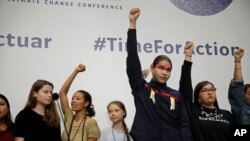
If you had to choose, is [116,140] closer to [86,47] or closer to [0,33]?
[86,47]

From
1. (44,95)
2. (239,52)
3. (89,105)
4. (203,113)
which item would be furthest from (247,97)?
(44,95)

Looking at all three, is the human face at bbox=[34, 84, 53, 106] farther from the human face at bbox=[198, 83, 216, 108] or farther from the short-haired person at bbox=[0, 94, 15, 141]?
the human face at bbox=[198, 83, 216, 108]

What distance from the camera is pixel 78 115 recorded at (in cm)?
291

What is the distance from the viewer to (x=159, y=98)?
278 centimetres

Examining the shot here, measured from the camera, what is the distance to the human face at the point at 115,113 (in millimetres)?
2948

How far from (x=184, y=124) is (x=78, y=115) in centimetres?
85

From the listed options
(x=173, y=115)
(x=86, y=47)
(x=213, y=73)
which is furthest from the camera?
(x=213, y=73)

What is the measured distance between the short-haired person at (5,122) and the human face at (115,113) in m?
0.79

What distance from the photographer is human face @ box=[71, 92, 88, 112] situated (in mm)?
2916

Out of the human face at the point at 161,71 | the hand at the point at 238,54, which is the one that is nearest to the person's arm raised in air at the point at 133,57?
the human face at the point at 161,71

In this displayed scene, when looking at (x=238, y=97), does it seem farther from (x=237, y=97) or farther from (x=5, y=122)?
(x=5, y=122)

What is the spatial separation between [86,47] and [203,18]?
48.9 inches

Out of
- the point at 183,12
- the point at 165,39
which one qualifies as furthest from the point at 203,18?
the point at 165,39

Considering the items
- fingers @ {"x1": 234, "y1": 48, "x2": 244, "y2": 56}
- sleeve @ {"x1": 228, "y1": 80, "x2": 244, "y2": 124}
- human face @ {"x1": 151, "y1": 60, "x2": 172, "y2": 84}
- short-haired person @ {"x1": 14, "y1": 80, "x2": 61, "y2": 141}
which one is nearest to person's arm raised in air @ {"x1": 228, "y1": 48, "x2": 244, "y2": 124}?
sleeve @ {"x1": 228, "y1": 80, "x2": 244, "y2": 124}
